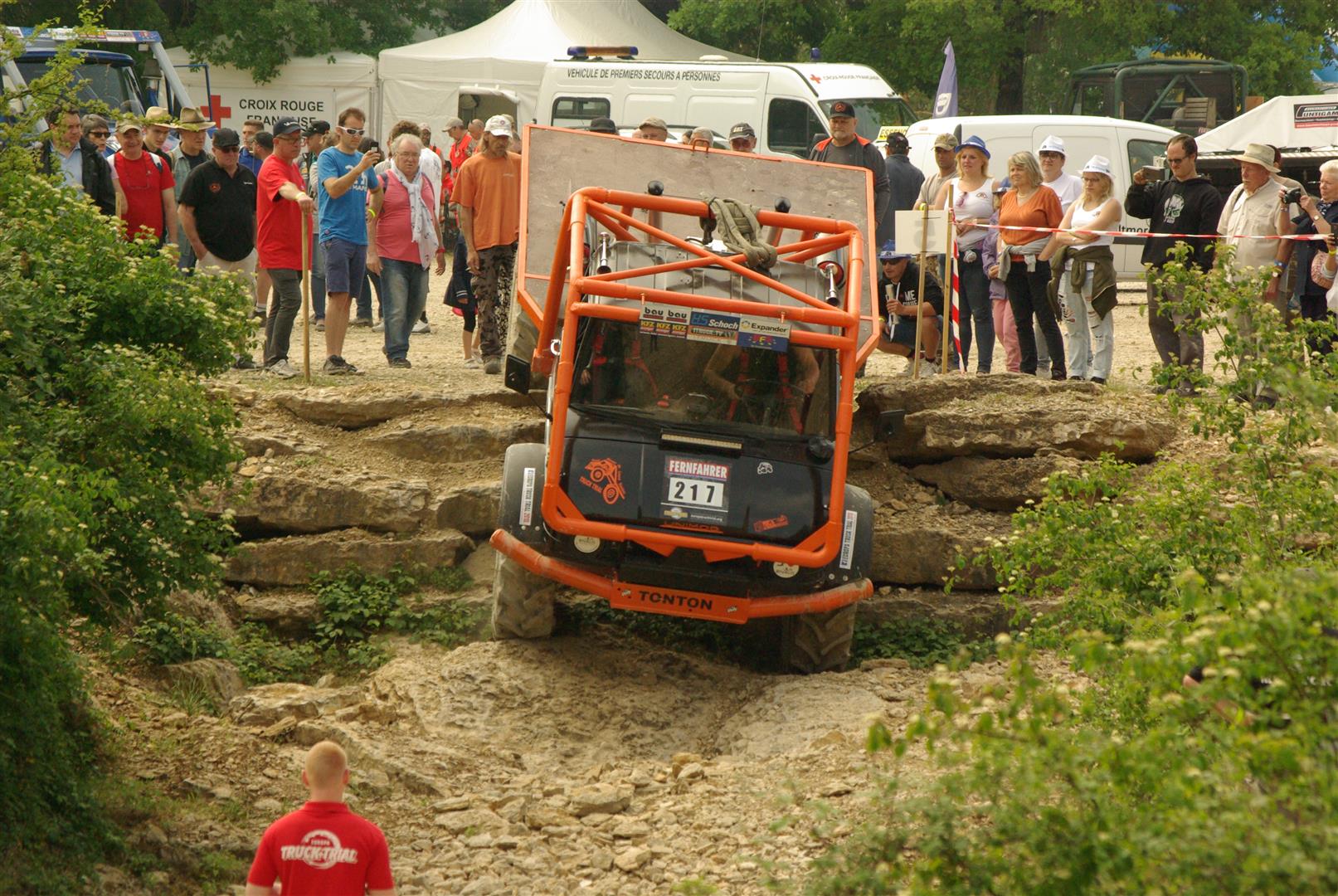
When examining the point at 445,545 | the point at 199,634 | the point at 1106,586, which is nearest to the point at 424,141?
the point at 445,545

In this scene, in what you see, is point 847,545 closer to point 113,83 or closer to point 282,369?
point 282,369

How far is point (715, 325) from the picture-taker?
8.41 metres

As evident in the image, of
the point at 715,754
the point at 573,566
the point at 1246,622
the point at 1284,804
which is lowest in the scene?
the point at 715,754

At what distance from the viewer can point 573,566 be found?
877 cm

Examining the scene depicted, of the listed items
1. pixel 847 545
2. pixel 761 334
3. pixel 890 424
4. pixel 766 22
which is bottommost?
pixel 847 545

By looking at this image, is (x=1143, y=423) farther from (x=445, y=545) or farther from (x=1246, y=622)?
(x=1246, y=622)

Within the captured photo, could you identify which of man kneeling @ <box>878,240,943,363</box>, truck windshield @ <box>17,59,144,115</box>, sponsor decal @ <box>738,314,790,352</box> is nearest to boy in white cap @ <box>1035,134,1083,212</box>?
man kneeling @ <box>878,240,943,363</box>

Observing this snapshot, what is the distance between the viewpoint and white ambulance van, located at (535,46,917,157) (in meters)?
22.7

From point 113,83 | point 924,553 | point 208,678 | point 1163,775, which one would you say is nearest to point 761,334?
point 924,553

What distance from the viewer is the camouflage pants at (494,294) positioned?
12.8m

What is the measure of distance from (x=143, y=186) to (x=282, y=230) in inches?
65.0

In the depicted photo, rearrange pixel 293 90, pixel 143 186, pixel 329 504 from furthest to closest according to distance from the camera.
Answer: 1. pixel 293 90
2. pixel 143 186
3. pixel 329 504

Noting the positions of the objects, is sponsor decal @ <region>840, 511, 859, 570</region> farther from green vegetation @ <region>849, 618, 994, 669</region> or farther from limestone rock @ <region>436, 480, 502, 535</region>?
limestone rock @ <region>436, 480, 502, 535</region>

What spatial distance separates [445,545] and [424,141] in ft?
34.8
